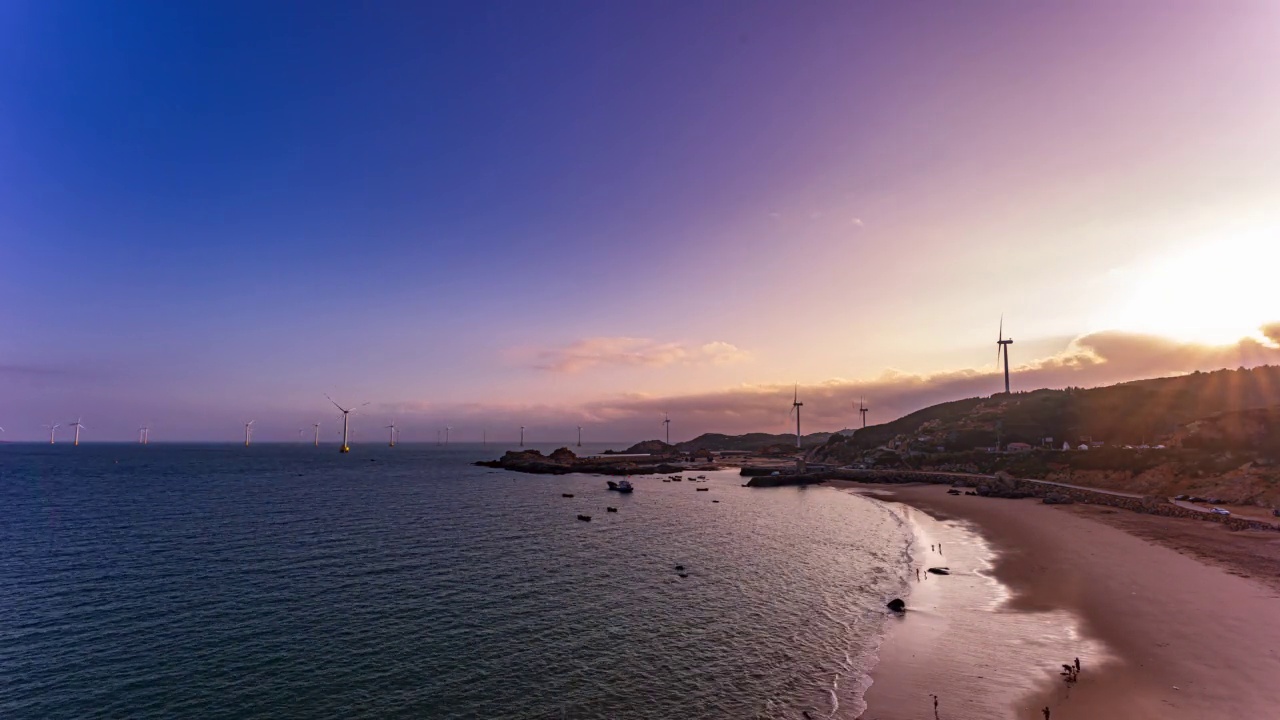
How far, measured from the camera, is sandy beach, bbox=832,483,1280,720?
2677cm

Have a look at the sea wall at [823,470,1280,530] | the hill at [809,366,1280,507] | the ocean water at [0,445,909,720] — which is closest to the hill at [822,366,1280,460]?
the hill at [809,366,1280,507]

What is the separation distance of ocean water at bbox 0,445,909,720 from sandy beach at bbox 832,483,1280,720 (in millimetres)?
3881

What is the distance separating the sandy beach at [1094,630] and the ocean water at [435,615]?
3.88m

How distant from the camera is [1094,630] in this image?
35.5m

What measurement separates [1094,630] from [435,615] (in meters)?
46.3

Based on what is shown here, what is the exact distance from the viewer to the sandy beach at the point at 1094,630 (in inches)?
1054

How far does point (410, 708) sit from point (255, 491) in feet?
389

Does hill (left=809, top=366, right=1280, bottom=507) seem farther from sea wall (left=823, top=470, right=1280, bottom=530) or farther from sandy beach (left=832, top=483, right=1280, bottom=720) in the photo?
sandy beach (left=832, top=483, right=1280, bottom=720)

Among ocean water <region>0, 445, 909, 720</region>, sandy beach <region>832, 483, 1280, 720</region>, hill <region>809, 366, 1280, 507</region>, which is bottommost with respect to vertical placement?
ocean water <region>0, 445, 909, 720</region>

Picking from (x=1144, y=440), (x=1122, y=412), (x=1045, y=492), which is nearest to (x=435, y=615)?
(x=1045, y=492)

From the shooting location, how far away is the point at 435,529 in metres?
73.9

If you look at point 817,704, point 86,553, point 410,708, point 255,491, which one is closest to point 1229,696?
point 817,704

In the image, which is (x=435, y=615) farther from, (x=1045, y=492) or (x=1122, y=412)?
(x=1122, y=412)

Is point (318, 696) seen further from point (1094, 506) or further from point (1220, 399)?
point (1220, 399)
